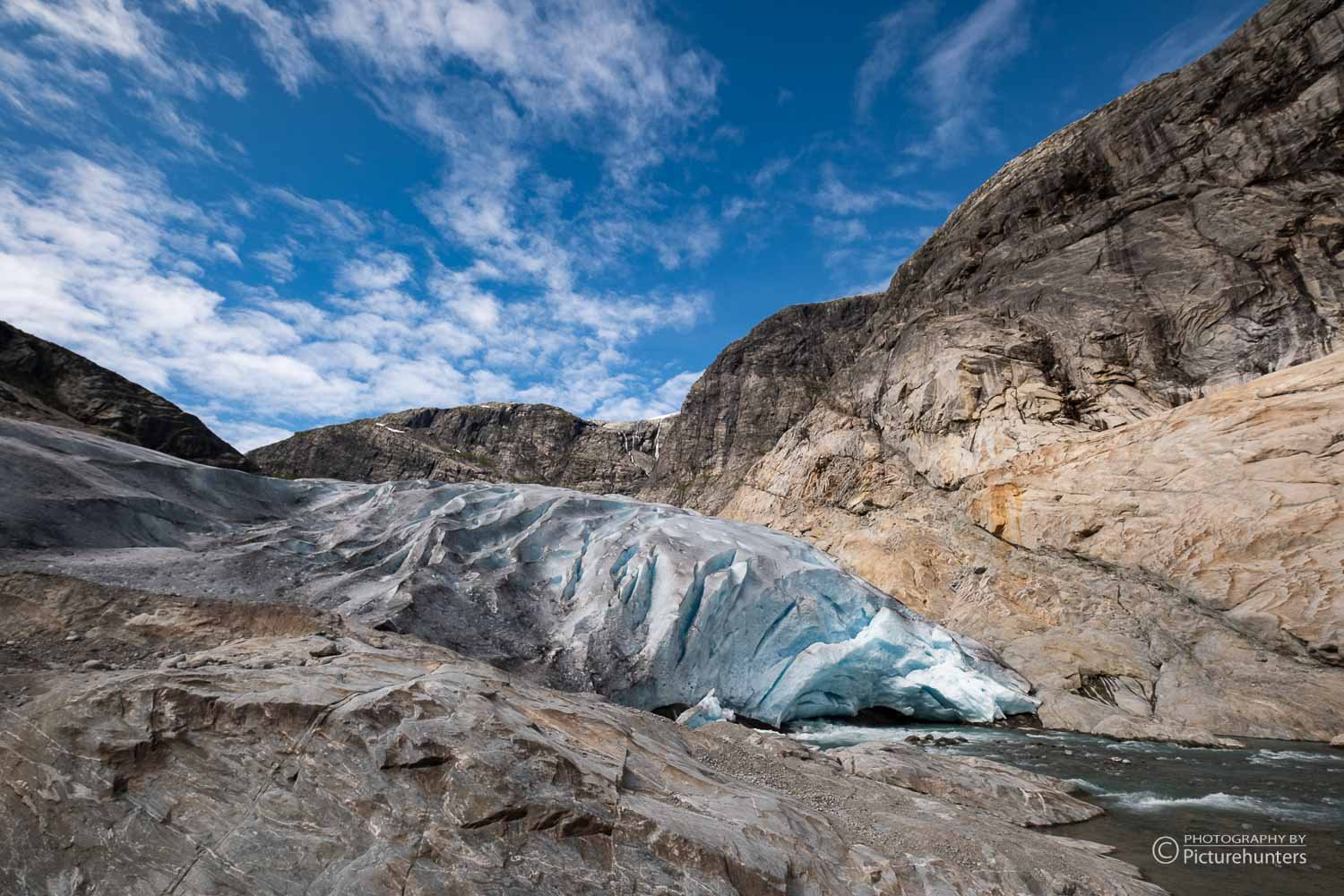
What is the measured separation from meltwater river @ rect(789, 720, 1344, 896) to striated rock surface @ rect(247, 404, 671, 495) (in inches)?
2272

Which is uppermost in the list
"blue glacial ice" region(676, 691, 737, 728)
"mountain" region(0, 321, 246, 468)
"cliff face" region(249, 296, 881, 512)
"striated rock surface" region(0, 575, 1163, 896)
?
"cliff face" region(249, 296, 881, 512)

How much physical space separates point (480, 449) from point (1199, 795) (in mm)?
85426

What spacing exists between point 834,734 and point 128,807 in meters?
13.4

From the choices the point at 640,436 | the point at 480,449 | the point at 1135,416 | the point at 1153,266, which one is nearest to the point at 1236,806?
the point at 1135,416

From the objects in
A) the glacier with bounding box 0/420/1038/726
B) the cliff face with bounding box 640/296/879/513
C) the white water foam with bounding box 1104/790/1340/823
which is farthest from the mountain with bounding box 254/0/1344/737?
the cliff face with bounding box 640/296/879/513

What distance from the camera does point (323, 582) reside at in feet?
42.3

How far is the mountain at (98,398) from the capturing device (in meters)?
34.9

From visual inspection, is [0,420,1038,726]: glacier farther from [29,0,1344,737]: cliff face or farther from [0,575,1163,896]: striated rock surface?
[0,575,1163,896]: striated rock surface

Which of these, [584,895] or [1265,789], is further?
[1265,789]

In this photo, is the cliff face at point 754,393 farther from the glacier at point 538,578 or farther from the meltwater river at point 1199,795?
the meltwater river at point 1199,795

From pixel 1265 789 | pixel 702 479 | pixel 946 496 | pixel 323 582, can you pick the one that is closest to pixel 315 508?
pixel 323 582

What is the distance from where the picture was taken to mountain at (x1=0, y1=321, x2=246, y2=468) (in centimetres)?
3488

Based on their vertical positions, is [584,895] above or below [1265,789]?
below

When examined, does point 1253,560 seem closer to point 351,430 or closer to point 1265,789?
point 1265,789
